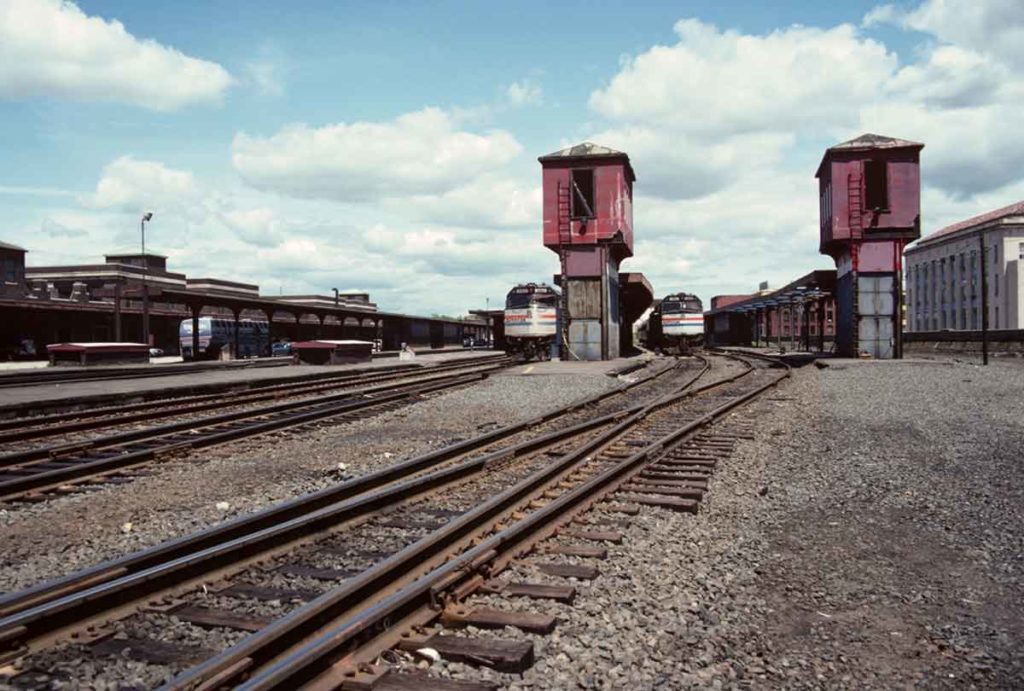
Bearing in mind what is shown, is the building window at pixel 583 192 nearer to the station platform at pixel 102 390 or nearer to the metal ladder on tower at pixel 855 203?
the metal ladder on tower at pixel 855 203

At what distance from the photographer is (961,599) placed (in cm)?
443

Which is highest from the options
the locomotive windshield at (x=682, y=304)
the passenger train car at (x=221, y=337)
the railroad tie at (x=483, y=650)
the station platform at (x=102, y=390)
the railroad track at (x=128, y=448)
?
Result: the locomotive windshield at (x=682, y=304)

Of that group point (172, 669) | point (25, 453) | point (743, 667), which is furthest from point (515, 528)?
point (25, 453)

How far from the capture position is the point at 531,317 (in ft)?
112

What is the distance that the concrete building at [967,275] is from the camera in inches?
2785

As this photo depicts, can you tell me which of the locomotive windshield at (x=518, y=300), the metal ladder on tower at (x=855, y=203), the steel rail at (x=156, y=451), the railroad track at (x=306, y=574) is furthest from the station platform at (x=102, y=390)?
the metal ladder on tower at (x=855, y=203)

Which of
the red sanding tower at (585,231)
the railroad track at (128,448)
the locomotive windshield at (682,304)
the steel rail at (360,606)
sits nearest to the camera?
the steel rail at (360,606)

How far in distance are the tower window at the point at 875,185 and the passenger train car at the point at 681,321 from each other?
37.3 ft

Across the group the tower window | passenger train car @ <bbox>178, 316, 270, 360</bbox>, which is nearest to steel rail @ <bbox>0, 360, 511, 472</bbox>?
passenger train car @ <bbox>178, 316, 270, 360</bbox>

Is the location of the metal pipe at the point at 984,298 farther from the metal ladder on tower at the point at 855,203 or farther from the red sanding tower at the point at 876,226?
the metal ladder on tower at the point at 855,203

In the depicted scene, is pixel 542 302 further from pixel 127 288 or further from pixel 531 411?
pixel 531 411

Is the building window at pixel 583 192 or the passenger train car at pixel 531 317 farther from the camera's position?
the passenger train car at pixel 531 317

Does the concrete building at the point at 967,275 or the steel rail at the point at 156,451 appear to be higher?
the concrete building at the point at 967,275

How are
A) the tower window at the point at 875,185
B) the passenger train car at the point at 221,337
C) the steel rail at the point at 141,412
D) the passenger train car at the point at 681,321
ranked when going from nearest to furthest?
the steel rail at the point at 141,412 < the tower window at the point at 875,185 < the passenger train car at the point at 221,337 < the passenger train car at the point at 681,321
